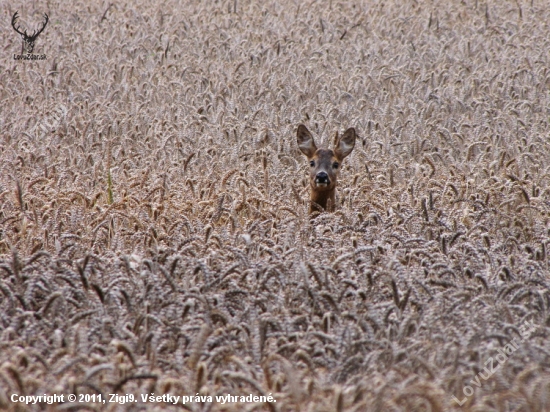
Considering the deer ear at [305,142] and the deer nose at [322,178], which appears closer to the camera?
the deer nose at [322,178]

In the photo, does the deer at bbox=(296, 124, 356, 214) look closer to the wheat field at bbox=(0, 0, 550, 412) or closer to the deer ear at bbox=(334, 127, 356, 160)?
the deer ear at bbox=(334, 127, 356, 160)

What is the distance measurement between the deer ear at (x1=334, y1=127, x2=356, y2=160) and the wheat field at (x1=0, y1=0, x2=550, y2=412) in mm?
329

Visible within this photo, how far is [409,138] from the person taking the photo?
11000 mm

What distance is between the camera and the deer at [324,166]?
8.79 metres

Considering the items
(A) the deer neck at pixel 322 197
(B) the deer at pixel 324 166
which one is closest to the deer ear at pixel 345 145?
(B) the deer at pixel 324 166

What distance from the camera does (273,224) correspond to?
759 centimetres

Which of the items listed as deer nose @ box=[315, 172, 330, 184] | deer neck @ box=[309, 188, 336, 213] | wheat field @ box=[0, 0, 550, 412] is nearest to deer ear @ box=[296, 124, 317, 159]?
wheat field @ box=[0, 0, 550, 412]

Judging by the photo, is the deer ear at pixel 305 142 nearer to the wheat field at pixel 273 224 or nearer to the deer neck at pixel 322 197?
the wheat field at pixel 273 224

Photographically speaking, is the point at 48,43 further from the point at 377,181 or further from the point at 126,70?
the point at 377,181

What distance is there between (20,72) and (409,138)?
7.43 m

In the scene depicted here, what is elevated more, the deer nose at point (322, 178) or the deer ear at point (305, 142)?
the deer ear at point (305, 142)

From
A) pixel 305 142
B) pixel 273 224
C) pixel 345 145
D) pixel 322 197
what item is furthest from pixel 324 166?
pixel 273 224

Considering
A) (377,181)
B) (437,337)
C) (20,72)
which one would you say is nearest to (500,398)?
(437,337)

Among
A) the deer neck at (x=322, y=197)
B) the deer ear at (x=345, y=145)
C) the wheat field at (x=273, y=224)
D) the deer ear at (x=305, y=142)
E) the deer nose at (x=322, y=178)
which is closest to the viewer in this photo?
the wheat field at (x=273, y=224)
